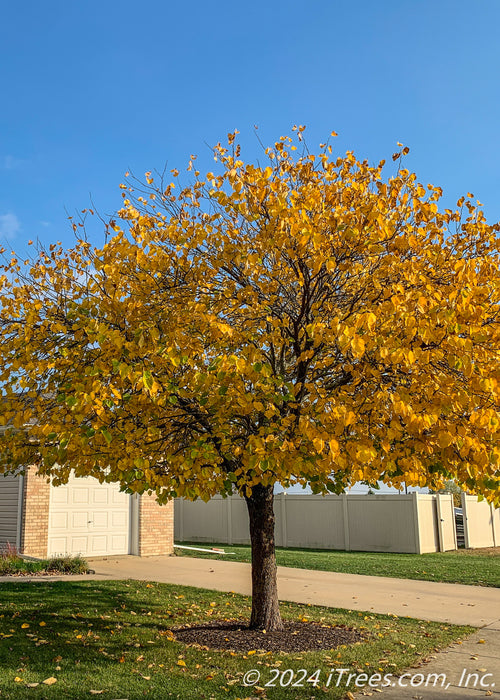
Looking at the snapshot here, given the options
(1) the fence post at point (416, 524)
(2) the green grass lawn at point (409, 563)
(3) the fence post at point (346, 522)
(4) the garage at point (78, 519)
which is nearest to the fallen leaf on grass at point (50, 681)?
(4) the garage at point (78, 519)

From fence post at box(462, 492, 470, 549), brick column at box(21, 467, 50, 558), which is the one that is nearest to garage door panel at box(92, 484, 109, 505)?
brick column at box(21, 467, 50, 558)

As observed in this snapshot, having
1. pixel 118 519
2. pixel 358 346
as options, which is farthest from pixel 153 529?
pixel 358 346

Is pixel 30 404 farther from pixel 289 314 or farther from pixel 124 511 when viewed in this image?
pixel 124 511

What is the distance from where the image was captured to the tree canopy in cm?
488

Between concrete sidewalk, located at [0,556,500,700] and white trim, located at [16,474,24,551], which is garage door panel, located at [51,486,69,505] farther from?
concrete sidewalk, located at [0,556,500,700]

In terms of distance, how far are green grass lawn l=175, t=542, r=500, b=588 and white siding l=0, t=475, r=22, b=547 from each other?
15.1 ft

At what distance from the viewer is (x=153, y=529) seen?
16.5 metres

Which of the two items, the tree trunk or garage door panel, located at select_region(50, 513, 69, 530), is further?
garage door panel, located at select_region(50, 513, 69, 530)

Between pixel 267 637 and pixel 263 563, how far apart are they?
2.65ft

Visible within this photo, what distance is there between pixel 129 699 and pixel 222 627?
2.87 meters

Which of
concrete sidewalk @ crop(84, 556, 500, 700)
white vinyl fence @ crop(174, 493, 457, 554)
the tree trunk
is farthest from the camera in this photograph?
white vinyl fence @ crop(174, 493, 457, 554)

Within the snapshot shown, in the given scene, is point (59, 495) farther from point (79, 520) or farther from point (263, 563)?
point (263, 563)

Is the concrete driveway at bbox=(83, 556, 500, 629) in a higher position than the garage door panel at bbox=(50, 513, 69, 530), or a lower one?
lower

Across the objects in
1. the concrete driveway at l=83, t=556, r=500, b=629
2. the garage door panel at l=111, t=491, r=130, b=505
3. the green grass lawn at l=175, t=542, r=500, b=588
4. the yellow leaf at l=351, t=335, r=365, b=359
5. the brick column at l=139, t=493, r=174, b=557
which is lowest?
the green grass lawn at l=175, t=542, r=500, b=588
